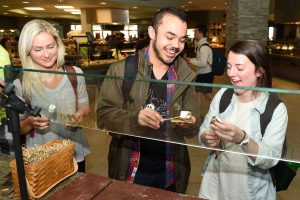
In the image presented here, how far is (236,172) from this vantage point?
1611 millimetres

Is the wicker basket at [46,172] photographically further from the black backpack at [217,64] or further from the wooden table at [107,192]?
the black backpack at [217,64]

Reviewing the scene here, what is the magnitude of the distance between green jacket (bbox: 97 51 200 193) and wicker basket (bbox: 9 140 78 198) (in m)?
0.28

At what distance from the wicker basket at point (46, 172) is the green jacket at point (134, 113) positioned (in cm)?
28

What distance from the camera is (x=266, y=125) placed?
4.76ft

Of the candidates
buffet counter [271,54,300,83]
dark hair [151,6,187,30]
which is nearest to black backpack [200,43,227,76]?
dark hair [151,6,187,30]

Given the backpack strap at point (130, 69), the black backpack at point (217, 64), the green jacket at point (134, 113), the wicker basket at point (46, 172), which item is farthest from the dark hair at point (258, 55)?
the black backpack at point (217, 64)

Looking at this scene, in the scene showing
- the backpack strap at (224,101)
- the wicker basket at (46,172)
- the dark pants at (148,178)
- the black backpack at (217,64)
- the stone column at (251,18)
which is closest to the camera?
the wicker basket at (46,172)

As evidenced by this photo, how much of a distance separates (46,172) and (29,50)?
823 millimetres

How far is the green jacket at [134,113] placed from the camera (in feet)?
4.74

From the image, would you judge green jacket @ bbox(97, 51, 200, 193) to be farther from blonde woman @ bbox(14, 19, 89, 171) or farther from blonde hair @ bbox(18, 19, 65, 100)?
blonde hair @ bbox(18, 19, 65, 100)

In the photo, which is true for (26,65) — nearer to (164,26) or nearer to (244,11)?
(164,26)

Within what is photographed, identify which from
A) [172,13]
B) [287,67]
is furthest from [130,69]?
[287,67]

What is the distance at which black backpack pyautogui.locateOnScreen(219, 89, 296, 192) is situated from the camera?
4.59ft

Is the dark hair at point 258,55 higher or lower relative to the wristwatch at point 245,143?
higher
